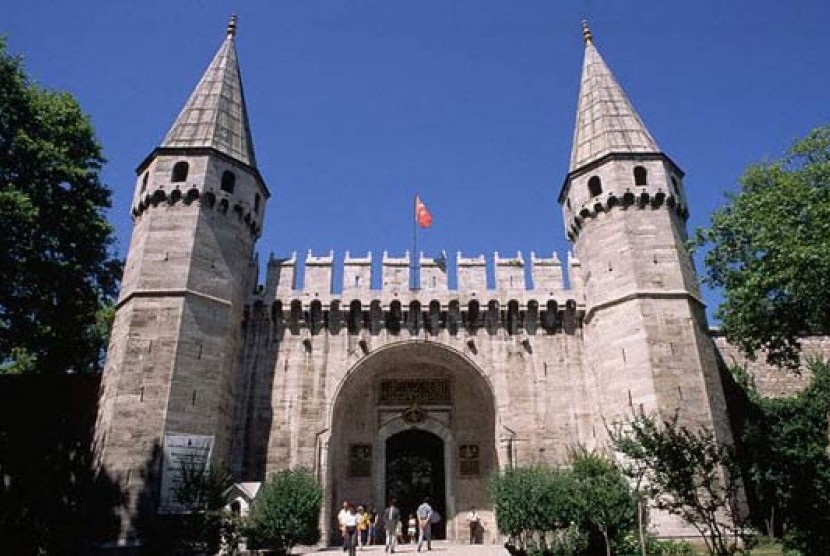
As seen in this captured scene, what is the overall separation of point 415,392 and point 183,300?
7.52 meters

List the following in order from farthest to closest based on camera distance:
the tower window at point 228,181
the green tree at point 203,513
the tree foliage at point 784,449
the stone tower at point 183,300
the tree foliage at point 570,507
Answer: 1. the tower window at point 228,181
2. the tree foliage at point 784,449
3. the stone tower at point 183,300
4. the tree foliage at point 570,507
5. the green tree at point 203,513

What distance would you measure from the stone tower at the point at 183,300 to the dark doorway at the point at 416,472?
18.6ft

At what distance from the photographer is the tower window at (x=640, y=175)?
18.0 meters

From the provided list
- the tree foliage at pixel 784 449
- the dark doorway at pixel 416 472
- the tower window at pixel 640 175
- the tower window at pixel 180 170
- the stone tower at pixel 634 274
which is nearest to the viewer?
the tree foliage at pixel 784 449

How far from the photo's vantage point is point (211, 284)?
1644 cm

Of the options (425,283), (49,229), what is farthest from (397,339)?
(49,229)

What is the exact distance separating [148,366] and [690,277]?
14.8 meters

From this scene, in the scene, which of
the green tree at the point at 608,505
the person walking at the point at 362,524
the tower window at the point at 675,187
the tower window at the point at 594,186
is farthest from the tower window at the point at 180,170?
the tower window at the point at 675,187

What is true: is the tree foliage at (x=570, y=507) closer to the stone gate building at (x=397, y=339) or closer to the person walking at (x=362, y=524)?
the stone gate building at (x=397, y=339)

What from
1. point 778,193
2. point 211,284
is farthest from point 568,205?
point 211,284

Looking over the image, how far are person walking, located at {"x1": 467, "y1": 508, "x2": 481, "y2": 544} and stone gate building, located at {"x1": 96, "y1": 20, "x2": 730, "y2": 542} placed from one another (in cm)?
26

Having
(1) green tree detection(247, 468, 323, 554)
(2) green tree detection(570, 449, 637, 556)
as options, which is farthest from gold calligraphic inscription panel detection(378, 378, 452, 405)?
(2) green tree detection(570, 449, 637, 556)

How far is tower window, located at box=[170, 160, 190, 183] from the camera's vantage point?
58.3 ft

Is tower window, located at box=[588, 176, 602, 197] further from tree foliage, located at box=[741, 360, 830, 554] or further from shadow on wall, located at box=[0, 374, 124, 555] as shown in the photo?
shadow on wall, located at box=[0, 374, 124, 555]
